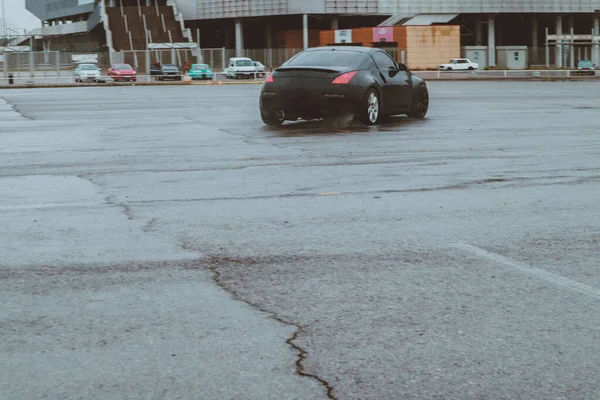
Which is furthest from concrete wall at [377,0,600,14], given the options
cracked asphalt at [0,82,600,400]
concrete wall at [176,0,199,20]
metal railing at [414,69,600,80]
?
cracked asphalt at [0,82,600,400]

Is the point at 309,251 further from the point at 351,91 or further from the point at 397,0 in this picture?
the point at 397,0

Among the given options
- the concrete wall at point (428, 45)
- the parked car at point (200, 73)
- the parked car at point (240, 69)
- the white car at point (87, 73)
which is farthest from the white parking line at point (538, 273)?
the concrete wall at point (428, 45)

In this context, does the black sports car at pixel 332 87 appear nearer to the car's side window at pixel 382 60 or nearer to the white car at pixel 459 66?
the car's side window at pixel 382 60

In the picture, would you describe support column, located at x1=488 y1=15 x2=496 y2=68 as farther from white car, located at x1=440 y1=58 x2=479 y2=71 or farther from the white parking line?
the white parking line

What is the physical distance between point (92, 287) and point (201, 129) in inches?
481

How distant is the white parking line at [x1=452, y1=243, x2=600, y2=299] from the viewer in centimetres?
562

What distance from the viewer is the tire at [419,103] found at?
20192mm

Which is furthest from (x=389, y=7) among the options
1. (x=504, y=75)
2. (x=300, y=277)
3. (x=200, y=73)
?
(x=300, y=277)

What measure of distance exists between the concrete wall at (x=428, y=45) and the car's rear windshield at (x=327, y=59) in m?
64.5

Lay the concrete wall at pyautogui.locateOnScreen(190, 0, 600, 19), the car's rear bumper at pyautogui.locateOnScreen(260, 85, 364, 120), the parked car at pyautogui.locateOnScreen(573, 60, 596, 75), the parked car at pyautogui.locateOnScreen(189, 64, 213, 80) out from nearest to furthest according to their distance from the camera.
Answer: the car's rear bumper at pyautogui.locateOnScreen(260, 85, 364, 120), the parked car at pyautogui.locateOnScreen(189, 64, 213, 80), the parked car at pyautogui.locateOnScreen(573, 60, 596, 75), the concrete wall at pyautogui.locateOnScreen(190, 0, 600, 19)

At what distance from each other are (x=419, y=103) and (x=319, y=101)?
11.7 ft

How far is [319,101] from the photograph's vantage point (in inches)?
691

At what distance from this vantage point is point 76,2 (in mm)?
124812

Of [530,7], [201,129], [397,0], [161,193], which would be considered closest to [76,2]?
[397,0]
